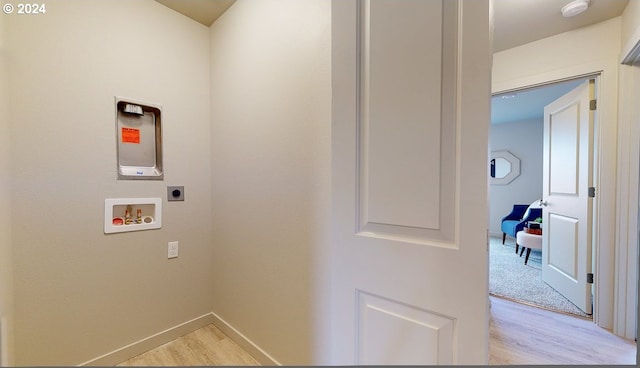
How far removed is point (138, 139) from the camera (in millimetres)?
1699

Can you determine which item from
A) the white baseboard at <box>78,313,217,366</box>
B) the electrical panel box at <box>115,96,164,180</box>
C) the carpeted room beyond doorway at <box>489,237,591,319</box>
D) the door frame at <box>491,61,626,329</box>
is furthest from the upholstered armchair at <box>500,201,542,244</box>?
the electrical panel box at <box>115,96,164,180</box>

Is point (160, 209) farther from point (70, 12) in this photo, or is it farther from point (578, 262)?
point (578, 262)

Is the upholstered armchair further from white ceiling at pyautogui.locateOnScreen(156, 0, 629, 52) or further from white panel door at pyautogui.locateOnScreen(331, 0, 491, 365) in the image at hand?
white panel door at pyautogui.locateOnScreen(331, 0, 491, 365)

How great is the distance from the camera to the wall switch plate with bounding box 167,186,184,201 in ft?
5.98

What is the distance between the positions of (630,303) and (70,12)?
13.9ft

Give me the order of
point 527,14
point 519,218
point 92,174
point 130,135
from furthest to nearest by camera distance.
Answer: point 519,218 → point 527,14 → point 130,135 → point 92,174

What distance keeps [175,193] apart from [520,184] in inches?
250

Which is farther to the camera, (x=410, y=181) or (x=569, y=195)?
(x=569, y=195)

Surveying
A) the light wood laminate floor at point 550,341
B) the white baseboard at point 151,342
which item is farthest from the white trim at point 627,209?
the white baseboard at point 151,342

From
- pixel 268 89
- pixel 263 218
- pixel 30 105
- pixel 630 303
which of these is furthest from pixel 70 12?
pixel 630 303

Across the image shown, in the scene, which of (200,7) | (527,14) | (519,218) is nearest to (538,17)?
(527,14)

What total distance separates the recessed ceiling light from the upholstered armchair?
310 cm

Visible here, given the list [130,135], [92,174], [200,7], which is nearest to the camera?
[92,174]

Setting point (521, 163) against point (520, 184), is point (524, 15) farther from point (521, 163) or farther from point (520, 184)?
point (520, 184)
